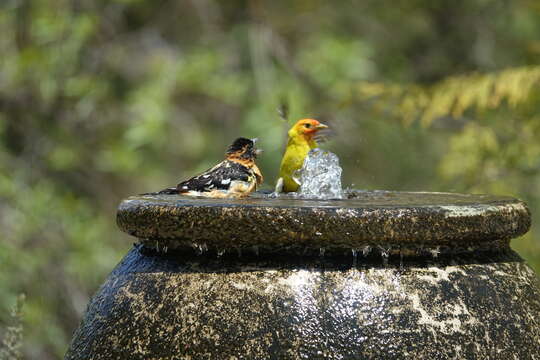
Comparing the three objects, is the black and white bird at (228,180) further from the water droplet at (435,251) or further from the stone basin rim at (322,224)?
the water droplet at (435,251)

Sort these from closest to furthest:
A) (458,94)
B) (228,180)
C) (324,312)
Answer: (324,312)
(228,180)
(458,94)

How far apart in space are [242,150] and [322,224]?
1.37 meters

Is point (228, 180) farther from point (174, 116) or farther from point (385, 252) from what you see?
point (174, 116)

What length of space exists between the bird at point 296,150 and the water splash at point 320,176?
A: 118 millimetres

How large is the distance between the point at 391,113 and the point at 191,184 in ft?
16.2

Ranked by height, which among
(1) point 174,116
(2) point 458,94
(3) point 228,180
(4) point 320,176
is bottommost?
(1) point 174,116

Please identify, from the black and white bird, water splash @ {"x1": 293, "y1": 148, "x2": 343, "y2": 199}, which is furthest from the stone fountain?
water splash @ {"x1": 293, "y1": 148, "x2": 343, "y2": 199}

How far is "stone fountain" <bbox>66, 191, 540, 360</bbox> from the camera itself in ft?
7.86

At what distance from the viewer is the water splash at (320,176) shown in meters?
3.62

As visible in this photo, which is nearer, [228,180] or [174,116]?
[228,180]

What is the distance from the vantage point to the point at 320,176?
3711 mm

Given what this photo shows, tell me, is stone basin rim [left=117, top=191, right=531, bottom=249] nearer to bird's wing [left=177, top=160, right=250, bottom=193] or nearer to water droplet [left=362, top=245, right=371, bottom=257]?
water droplet [left=362, top=245, right=371, bottom=257]

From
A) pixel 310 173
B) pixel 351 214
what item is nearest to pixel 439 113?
pixel 310 173

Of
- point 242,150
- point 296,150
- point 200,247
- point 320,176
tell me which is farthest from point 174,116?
point 200,247
